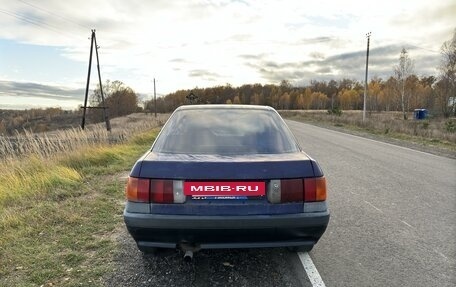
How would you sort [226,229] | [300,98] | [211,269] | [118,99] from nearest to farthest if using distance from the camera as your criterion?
[226,229]
[211,269]
[118,99]
[300,98]

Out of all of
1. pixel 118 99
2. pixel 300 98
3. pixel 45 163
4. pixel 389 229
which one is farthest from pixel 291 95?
pixel 389 229

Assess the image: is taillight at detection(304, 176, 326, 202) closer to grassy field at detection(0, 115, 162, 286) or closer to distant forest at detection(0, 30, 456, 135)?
grassy field at detection(0, 115, 162, 286)

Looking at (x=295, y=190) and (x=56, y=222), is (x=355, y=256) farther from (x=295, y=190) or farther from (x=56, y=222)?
(x=56, y=222)

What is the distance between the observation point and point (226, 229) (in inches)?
114

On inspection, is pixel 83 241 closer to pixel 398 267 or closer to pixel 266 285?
pixel 266 285

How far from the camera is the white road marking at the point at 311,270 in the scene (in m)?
3.16

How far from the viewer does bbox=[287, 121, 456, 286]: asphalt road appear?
3.39 m

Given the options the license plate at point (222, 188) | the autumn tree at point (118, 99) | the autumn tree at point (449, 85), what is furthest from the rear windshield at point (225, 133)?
the autumn tree at point (118, 99)

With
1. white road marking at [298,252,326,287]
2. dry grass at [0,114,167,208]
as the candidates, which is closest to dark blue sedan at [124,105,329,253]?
white road marking at [298,252,326,287]

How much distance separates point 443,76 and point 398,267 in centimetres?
5371

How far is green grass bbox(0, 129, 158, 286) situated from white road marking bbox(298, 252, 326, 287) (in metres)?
1.89

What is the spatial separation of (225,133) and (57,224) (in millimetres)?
2662

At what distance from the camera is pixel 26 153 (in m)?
10.1

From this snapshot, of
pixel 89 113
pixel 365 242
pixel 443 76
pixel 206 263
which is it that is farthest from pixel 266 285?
pixel 89 113
